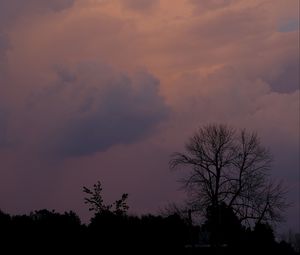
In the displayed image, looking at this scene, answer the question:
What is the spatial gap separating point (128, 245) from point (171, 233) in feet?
22.1

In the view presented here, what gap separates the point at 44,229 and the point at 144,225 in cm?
750

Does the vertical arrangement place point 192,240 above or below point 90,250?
above

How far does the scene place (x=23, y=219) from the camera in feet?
110

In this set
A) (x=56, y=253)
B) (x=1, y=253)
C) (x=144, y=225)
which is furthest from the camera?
(x=144, y=225)

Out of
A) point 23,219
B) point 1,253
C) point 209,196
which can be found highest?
point 209,196

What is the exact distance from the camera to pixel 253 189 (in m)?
52.0

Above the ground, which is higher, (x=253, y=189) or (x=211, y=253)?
(x=253, y=189)

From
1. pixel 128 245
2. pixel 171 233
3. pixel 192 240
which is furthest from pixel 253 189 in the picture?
pixel 128 245

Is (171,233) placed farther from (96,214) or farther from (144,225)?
(96,214)

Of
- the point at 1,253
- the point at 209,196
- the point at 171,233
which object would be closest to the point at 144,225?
the point at 171,233

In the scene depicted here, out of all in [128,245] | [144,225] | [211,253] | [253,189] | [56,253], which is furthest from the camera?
[211,253]

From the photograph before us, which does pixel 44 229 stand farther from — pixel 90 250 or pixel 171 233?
pixel 171 233

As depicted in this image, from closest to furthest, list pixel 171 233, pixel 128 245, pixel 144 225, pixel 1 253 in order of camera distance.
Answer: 1. pixel 1 253
2. pixel 128 245
3. pixel 144 225
4. pixel 171 233

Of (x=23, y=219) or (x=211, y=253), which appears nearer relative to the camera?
(x=23, y=219)
